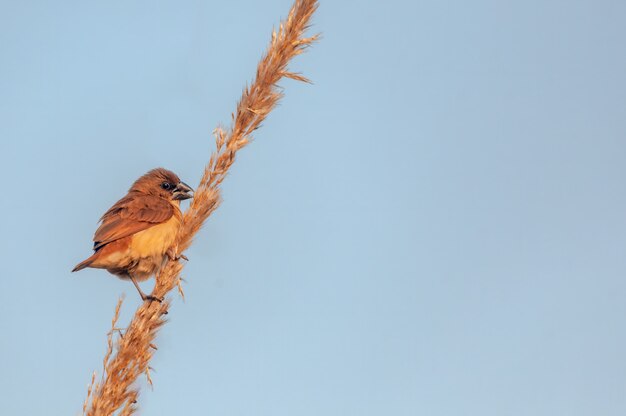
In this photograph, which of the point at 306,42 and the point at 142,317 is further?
the point at 306,42

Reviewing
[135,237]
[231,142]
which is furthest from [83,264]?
[231,142]

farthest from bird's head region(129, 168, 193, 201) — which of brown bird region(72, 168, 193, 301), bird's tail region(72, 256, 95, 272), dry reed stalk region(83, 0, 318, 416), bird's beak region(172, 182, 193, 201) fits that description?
dry reed stalk region(83, 0, 318, 416)

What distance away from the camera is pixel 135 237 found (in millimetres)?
6379

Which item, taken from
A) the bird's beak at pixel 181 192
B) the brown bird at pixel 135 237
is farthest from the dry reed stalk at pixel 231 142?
the bird's beak at pixel 181 192

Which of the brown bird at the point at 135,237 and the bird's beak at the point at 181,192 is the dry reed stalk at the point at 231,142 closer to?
the brown bird at the point at 135,237

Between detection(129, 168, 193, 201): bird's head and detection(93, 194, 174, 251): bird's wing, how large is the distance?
1.56ft

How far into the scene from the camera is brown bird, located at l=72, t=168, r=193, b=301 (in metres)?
6.32

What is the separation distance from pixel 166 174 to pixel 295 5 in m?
4.03

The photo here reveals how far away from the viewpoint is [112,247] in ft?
21.0

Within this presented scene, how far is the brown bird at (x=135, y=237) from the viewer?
20.7ft

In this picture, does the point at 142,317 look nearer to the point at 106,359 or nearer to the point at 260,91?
the point at 106,359

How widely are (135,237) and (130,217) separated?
0.84 ft

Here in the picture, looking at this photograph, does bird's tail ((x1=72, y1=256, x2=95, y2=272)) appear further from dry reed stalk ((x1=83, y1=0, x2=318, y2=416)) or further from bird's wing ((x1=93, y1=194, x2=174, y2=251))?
dry reed stalk ((x1=83, y1=0, x2=318, y2=416))

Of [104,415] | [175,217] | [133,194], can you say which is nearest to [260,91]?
[104,415]
